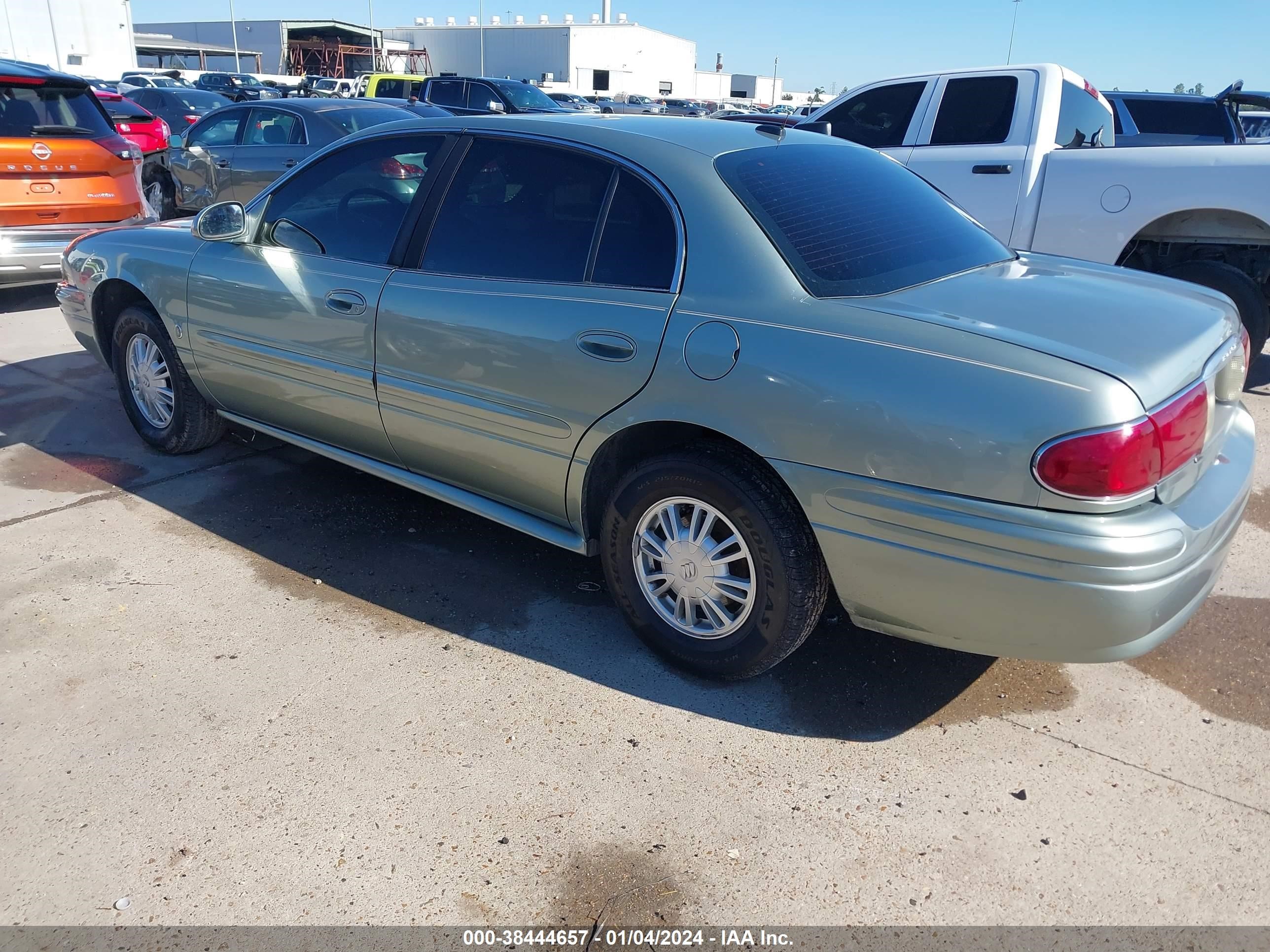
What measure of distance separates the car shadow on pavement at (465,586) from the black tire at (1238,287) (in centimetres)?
373

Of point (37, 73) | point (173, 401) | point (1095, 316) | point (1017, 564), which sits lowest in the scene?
point (173, 401)

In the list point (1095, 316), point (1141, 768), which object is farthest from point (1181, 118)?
point (1141, 768)

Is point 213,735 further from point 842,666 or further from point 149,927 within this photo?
point 842,666

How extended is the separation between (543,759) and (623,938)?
67 centimetres

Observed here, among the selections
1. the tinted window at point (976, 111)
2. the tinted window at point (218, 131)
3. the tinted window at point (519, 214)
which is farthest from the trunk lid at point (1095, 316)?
the tinted window at point (218, 131)

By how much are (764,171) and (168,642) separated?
2584 millimetres

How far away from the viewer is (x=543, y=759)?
281cm

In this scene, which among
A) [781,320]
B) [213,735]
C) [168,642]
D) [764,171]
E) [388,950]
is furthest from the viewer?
[168,642]

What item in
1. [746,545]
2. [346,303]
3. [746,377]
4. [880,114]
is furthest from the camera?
[880,114]

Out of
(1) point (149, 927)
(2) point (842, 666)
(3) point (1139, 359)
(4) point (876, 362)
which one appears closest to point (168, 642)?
(1) point (149, 927)

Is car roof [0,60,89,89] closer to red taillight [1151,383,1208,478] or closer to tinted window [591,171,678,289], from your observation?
tinted window [591,171,678,289]

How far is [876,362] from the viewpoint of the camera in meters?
2.54

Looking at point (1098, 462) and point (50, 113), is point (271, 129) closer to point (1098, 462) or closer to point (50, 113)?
point (50, 113)

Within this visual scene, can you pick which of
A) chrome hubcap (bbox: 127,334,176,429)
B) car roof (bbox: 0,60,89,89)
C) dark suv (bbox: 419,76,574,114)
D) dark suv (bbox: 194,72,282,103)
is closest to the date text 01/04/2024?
chrome hubcap (bbox: 127,334,176,429)
